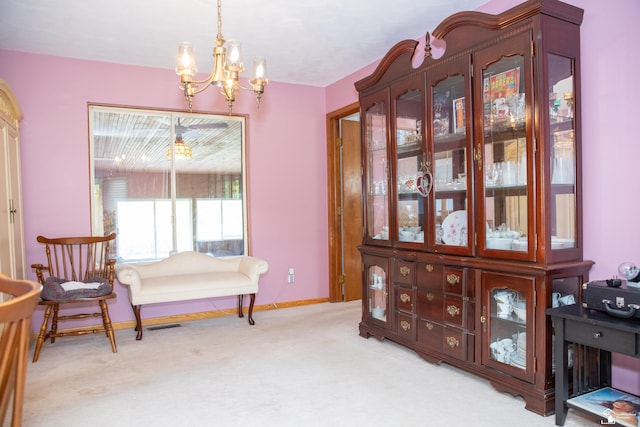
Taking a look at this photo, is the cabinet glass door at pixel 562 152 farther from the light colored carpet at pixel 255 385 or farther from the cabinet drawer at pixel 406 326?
the cabinet drawer at pixel 406 326

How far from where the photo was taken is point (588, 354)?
232cm

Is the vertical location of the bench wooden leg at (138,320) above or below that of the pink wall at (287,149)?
below

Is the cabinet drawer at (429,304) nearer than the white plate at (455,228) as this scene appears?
No

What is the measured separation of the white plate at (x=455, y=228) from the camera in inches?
111

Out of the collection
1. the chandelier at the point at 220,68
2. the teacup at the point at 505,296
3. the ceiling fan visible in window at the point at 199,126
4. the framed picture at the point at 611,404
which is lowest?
the framed picture at the point at 611,404

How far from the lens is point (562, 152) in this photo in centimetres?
242

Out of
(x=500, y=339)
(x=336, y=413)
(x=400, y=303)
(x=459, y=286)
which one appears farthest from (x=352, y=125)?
(x=336, y=413)

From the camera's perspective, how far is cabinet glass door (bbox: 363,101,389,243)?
351 centimetres

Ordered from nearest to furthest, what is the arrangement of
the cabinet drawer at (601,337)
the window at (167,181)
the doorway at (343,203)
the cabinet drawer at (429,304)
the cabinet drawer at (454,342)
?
1. the cabinet drawer at (601,337)
2. the cabinet drawer at (454,342)
3. the cabinet drawer at (429,304)
4. the window at (167,181)
5. the doorway at (343,203)

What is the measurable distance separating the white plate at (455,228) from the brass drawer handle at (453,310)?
0.41 metres

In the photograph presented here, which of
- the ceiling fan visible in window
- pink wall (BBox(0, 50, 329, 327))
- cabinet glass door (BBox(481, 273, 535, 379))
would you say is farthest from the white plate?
the ceiling fan visible in window

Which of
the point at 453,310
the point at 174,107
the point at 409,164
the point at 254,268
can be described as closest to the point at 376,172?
the point at 409,164

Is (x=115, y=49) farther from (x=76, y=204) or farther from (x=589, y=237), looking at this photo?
(x=589, y=237)

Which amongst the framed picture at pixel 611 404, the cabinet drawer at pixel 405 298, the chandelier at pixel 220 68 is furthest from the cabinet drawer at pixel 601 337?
the chandelier at pixel 220 68
